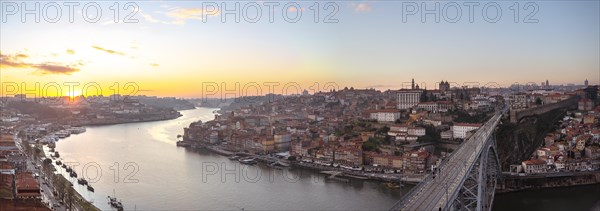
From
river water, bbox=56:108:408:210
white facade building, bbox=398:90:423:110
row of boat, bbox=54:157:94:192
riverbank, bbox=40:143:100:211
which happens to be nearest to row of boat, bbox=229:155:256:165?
river water, bbox=56:108:408:210

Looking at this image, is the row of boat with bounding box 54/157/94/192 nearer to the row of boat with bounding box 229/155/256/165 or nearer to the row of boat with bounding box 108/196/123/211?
the row of boat with bounding box 108/196/123/211

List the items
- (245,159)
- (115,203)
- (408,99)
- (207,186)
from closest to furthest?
(115,203)
(207,186)
(245,159)
(408,99)

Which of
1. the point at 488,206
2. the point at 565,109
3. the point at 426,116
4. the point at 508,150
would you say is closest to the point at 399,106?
the point at 426,116

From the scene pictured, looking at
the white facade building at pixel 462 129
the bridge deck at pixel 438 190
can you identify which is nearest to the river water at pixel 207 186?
the bridge deck at pixel 438 190

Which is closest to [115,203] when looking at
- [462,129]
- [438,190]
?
[438,190]

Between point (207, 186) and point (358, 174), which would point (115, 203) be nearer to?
point (207, 186)

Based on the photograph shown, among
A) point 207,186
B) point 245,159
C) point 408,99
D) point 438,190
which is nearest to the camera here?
point 438,190

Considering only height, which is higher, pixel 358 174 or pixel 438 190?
pixel 438 190

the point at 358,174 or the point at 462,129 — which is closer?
the point at 358,174

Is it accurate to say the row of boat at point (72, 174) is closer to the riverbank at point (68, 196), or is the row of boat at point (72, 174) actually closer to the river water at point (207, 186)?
the river water at point (207, 186)

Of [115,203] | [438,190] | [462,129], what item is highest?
[462,129]
